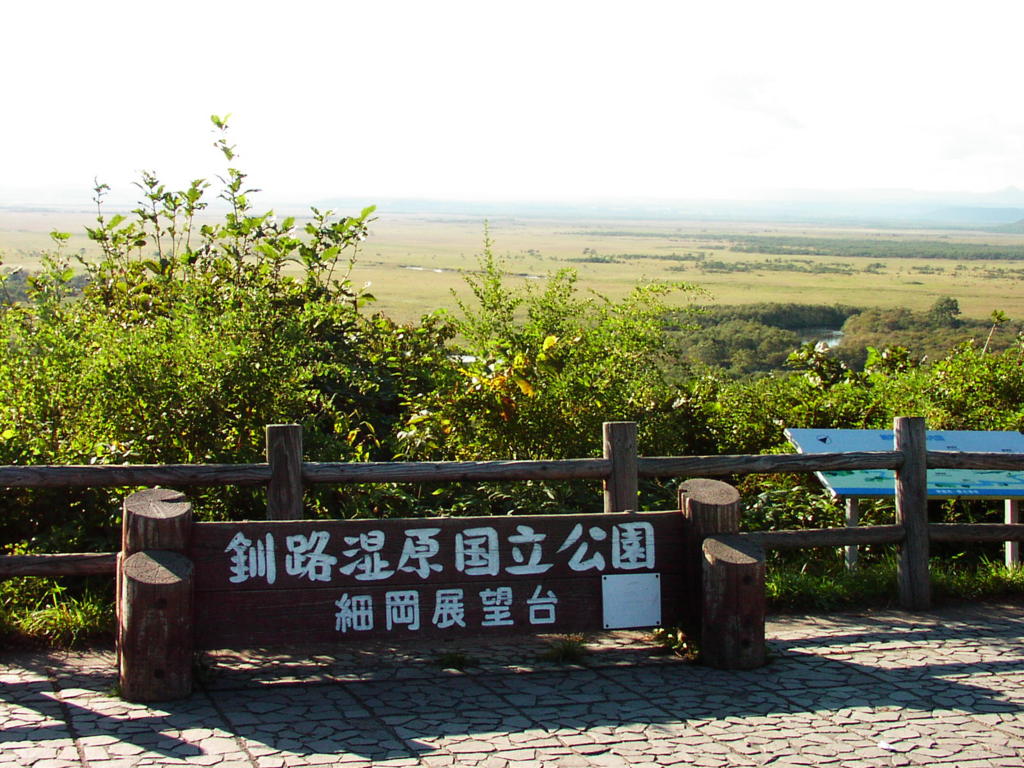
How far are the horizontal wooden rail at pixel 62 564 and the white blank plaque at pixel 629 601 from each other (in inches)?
88.4

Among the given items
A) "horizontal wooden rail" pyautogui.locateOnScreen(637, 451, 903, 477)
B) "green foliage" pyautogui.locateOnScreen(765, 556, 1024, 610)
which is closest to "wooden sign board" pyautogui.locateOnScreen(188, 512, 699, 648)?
"horizontal wooden rail" pyautogui.locateOnScreen(637, 451, 903, 477)

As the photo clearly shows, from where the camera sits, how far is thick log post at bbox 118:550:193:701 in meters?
4.53

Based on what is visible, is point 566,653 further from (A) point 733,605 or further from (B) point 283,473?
(B) point 283,473

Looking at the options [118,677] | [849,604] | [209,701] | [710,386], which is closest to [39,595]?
[118,677]

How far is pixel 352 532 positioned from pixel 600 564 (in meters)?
1.11

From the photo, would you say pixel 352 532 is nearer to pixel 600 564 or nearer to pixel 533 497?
pixel 600 564

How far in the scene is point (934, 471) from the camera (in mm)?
7086

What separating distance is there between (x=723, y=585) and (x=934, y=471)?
2.70 metres

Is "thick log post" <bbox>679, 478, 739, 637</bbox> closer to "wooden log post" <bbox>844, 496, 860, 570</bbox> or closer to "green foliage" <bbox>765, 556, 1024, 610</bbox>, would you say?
"green foliage" <bbox>765, 556, 1024, 610</bbox>

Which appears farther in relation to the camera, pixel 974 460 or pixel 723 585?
pixel 974 460

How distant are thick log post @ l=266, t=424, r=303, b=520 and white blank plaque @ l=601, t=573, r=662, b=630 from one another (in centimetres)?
153

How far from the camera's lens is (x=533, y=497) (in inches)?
278

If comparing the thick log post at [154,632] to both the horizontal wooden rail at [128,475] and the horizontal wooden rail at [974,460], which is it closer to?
the horizontal wooden rail at [128,475]

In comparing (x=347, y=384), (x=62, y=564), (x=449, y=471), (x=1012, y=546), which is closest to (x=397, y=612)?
(x=449, y=471)
